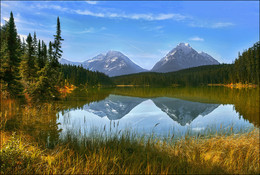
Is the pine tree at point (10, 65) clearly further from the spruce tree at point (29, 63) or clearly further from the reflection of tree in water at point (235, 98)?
the reflection of tree in water at point (235, 98)

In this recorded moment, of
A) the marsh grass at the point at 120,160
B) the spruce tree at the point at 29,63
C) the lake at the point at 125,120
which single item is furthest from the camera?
the spruce tree at the point at 29,63

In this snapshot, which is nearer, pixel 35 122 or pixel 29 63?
pixel 35 122

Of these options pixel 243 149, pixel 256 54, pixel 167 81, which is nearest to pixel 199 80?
pixel 167 81

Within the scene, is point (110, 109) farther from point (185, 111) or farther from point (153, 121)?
point (185, 111)

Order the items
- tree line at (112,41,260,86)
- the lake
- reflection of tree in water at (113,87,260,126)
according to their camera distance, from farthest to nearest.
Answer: tree line at (112,41,260,86) → reflection of tree in water at (113,87,260,126) → the lake

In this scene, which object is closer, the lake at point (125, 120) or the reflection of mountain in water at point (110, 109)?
the lake at point (125, 120)

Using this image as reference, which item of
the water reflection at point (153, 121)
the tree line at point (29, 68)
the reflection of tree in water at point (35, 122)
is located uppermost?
the tree line at point (29, 68)

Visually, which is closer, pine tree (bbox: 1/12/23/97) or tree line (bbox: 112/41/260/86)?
pine tree (bbox: 1/12/23/97)

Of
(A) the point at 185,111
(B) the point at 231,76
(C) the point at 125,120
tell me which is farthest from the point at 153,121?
(B) the point at 231,76

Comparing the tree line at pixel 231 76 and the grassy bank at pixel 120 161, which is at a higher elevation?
the tree line at pixel 231 76

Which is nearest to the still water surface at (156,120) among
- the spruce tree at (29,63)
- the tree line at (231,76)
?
the spruce tree at (29,63)

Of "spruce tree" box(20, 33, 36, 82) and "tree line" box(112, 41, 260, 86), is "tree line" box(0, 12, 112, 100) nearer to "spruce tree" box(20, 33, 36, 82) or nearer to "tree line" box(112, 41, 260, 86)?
"spruce tree" box(20, 33, 36, 82)

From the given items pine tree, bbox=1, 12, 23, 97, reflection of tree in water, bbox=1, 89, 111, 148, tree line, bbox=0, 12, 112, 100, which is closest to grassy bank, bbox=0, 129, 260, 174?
reflection of tree in water, bbox=1, 89, 111, 148

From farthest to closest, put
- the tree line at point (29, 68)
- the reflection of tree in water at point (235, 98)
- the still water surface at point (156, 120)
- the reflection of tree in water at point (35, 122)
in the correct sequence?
the tree line at point (29, 68) → the reflection of tree in water at point (235, 98) → the still water surface at point (156, 120) → the reflection of tree in water at point (35, 122)
